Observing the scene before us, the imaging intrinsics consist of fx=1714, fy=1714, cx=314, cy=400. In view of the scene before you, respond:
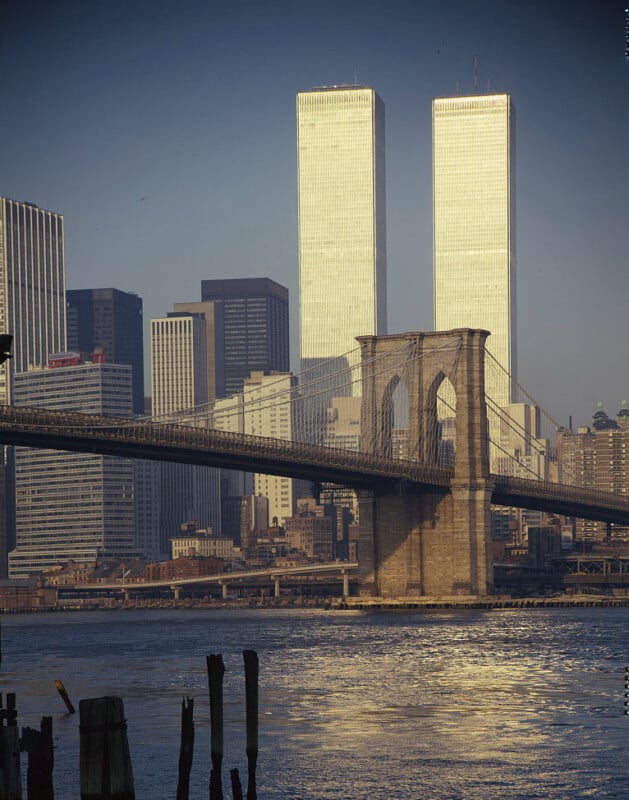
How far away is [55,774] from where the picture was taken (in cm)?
3466

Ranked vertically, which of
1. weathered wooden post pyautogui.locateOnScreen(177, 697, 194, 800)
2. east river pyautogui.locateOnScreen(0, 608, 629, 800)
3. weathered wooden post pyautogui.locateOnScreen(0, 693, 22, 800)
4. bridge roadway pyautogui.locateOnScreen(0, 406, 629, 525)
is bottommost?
east river pyautogui.locateOnScreen(0, 608, 629, 800)

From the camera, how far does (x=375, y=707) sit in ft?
150

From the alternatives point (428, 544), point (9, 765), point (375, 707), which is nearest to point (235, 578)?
point (428, 544)

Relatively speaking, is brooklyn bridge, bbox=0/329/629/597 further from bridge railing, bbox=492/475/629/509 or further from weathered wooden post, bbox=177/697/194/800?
weathered wooden post, bbox=177/697/194/800

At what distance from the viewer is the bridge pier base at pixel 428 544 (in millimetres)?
110000

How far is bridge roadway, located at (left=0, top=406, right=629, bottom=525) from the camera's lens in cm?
8675

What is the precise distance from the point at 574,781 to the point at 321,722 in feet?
33.2

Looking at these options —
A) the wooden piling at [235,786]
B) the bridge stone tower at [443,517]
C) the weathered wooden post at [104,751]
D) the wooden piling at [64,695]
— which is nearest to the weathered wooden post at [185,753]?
the wooden piling at [235,786]

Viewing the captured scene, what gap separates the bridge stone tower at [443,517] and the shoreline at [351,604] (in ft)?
5.16

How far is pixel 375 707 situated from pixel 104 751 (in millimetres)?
26131

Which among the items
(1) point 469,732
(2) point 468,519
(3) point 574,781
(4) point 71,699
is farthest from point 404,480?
(3) point 574,781

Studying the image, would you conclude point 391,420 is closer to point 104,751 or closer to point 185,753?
point 185,753

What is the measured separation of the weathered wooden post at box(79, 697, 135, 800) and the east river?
11.4 metres

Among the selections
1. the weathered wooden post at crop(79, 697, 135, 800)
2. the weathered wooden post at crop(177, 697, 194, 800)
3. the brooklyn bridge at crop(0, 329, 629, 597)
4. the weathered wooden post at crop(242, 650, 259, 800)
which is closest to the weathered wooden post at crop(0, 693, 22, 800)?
the weathered wooden post at crop(79, 697, 135, 800)
